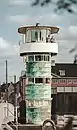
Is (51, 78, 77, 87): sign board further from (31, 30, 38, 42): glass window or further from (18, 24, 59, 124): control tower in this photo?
(31, 30, 38, 42): glass window

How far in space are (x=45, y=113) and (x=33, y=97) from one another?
1683 millimetres

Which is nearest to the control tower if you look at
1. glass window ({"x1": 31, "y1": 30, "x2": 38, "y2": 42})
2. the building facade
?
glass window ({"x1": 31, "y1": 30, "x2": 38, "y2": 42})

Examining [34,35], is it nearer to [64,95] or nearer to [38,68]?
[38,68]

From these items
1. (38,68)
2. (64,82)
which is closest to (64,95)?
(64,82)

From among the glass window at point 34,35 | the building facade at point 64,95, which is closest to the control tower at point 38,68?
the glass window at point 34,35

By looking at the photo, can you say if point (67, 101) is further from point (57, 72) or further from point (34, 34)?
point (34, 34)

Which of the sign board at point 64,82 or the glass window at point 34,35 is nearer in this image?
the glass window at point 34,35

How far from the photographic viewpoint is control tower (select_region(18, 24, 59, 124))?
108ft

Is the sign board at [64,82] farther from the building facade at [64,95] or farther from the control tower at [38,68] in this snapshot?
the control tower at [38,68]

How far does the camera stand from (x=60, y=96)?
4312 centimetres

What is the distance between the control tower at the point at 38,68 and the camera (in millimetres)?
32906

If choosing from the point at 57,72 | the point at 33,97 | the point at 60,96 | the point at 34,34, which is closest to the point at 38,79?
the point at 33,97

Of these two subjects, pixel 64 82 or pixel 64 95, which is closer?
pixel 64 95

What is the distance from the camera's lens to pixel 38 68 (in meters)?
33.0
